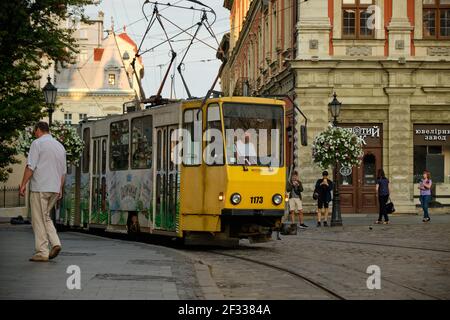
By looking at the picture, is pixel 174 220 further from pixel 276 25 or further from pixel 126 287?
pixel 276 25

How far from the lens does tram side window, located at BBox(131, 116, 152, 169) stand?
797 inches

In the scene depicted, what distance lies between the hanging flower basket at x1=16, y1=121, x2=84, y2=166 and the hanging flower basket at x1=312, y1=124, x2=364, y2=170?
26.4 feet

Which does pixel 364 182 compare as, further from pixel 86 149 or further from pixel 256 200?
pixel 256 200

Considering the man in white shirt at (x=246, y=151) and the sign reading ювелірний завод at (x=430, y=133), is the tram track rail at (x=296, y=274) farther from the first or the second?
the sign reading ювелірний завод at (x=430, y=133)

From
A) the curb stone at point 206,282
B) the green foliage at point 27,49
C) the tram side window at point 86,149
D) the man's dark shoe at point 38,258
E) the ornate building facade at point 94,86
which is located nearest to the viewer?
the curb stone at point 206,282

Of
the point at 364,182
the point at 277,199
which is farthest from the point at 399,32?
the point at 277,199

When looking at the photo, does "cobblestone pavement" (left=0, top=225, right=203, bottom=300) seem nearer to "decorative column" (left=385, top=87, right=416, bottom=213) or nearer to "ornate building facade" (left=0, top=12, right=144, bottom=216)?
"decorative column" (left=385, top=87, right=416, bottom=213)

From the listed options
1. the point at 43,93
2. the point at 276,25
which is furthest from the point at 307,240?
the point at 276,25

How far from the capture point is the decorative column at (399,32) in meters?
36.2

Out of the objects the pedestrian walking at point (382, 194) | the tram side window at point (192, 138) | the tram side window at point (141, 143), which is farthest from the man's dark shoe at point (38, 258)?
the pedestrian walking at point (382, 194)

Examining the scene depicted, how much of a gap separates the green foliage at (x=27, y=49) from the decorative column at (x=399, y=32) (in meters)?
12.7

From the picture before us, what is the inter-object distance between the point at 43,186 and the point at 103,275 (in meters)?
1.97

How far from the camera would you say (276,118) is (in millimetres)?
18500
